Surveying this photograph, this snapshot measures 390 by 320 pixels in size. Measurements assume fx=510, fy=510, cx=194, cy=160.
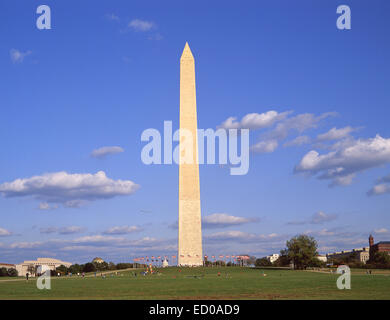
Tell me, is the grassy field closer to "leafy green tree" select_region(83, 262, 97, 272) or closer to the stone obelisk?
the stone obelisk

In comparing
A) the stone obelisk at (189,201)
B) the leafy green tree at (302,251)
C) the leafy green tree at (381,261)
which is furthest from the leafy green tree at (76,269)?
the leafy green tree at (381,261)

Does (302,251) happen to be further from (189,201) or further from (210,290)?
(210,290)

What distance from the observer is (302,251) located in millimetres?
68562

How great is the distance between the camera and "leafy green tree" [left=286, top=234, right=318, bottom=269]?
225 ft

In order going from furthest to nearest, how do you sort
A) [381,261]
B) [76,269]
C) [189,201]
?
1. [76,269]
2. [381,261]
3. [189,201]

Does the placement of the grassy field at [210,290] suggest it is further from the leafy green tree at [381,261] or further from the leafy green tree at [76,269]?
the leafy green tree at [76,269]

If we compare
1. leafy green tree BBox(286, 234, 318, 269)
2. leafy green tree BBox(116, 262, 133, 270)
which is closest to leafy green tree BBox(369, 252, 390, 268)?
leafy green tree BBox(286, 234, 318, 269)

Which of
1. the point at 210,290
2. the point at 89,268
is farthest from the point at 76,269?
the point at 210,290

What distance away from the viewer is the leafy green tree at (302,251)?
68.6 metres
